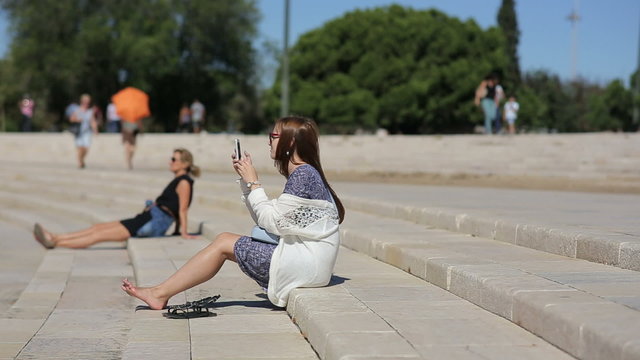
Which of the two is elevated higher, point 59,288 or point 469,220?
point 469,220

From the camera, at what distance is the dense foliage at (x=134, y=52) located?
4397cm

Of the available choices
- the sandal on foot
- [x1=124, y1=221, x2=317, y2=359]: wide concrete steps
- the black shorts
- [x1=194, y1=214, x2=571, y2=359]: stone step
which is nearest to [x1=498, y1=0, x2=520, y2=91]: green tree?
the black shorts

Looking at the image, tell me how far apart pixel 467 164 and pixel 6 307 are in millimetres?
14410

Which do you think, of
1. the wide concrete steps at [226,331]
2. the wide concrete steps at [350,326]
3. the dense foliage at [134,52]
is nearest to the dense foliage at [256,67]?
the dense foliage at [134,52]

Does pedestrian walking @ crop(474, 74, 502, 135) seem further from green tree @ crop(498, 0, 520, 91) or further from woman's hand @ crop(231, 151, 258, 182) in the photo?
green tree @ crop(498, 0, 520, 91)

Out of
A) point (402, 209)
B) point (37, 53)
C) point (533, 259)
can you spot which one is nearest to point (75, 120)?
point (402, 209)

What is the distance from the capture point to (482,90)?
76.9ft

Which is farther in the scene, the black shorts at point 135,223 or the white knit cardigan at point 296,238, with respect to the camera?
the black shorts at point 135,223

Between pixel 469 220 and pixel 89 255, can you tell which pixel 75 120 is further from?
pixel 469 220

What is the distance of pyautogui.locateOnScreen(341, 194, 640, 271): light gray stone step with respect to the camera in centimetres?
611

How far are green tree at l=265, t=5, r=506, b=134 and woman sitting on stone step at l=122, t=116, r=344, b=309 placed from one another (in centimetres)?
5162

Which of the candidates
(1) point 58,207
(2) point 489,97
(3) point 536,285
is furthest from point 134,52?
(3) point 536,285

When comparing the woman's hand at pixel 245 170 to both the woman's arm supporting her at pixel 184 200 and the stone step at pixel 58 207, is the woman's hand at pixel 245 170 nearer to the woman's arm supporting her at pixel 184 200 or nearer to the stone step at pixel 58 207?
the woman's arm supporting her at pixel 184 200

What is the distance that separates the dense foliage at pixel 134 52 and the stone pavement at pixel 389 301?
34.4 metres
